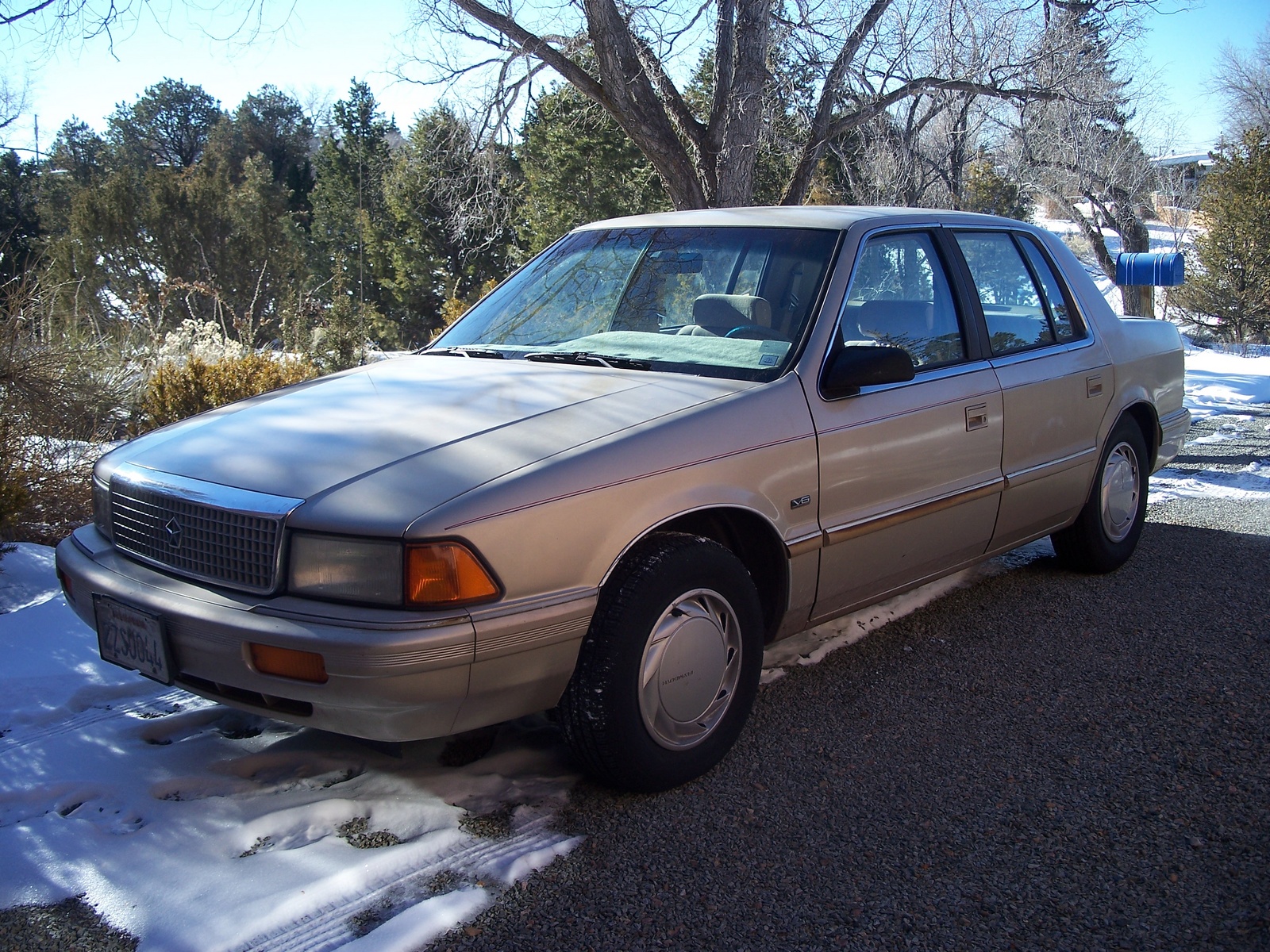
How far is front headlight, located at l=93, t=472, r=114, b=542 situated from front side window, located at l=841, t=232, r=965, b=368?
235cm

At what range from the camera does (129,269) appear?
22797 millimetres

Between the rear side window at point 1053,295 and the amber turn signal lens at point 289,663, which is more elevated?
the rear side window at point 1053,295

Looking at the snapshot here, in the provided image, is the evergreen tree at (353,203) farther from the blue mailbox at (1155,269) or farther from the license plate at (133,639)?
the license plate at (133,639)

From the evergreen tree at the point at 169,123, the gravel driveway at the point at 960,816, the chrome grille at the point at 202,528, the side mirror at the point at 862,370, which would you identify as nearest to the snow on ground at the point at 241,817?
the gravel driveway at the point at 960,816

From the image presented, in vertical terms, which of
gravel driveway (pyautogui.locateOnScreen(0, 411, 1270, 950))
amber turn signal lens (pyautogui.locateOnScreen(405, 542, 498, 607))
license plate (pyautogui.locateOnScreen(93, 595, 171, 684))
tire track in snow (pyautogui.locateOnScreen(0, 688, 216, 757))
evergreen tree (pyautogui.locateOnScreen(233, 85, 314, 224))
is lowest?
gravel driveway (pyautogui.locateOnScreen(0, 411, 1270, 950))

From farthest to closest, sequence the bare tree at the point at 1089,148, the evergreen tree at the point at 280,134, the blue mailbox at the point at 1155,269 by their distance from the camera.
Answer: the evergreen tree at the point at 280,134 → the bare tree at the point at 1089,148 → the blue mailbox at the point at 1155,269

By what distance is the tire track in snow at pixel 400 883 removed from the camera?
2.20 metres

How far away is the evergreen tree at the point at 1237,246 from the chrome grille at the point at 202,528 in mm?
23538

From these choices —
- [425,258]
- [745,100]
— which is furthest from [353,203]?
[745,100]

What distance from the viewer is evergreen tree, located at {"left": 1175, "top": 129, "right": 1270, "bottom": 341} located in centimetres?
2130

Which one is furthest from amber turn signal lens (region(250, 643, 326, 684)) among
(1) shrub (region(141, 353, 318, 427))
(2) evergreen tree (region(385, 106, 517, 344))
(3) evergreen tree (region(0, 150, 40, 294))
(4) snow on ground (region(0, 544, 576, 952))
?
(3) evergreen tree (region(0, 150, 40, 294))

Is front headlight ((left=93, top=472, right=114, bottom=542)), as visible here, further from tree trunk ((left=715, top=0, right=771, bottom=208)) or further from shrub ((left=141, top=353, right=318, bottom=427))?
tree trunk ((left=715, top=0, right=771, bottom=208))

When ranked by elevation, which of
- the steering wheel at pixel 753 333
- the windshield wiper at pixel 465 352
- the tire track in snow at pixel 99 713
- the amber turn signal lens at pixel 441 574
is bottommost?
the tire track in snow at pixel 99 713

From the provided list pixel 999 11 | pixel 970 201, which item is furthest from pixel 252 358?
pixel 970 201
